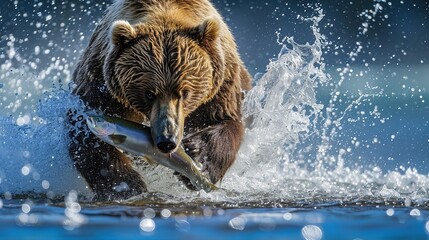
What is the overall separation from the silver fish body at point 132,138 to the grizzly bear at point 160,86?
10 centimetres

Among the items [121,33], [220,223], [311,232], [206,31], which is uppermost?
[206,31]

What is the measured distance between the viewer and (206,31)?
5.55m

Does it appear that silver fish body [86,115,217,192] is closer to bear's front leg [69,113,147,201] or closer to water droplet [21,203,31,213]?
bear's front leg [69,113,147,201]

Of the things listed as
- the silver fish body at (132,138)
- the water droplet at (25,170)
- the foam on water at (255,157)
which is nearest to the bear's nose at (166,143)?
the silver fish body at (132,138)

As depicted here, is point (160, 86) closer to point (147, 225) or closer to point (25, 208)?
point (25, 208)

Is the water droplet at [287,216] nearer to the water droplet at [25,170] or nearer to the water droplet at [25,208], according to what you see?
the water droplet at [25,208]

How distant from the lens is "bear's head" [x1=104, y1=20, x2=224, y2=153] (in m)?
5.34

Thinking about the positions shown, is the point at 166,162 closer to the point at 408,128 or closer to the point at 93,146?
the point at 93,146

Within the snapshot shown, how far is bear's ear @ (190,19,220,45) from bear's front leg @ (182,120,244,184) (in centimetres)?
62

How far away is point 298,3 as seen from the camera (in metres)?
18.3

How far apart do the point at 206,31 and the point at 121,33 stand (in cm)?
54

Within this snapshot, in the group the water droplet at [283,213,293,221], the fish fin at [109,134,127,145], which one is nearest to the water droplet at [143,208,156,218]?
the fish fin at [109,134,127,145]

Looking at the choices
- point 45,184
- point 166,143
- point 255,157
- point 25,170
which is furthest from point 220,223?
point 255,157

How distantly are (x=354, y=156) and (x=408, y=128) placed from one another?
10.1ft
